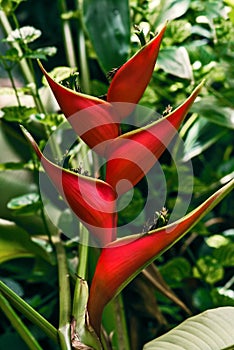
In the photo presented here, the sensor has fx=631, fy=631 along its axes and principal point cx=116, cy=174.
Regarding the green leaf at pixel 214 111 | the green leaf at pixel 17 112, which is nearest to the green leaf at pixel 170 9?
the green leaf at pixel 214 111

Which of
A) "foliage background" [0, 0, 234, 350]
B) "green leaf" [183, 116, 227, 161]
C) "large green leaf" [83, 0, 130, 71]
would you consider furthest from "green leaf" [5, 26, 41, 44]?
"green leaf" [183, 116, 227, 161]

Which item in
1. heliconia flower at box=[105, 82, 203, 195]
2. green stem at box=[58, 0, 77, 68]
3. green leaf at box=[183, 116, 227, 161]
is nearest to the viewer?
heliconia flower at box=[105, 82, 203, 195]

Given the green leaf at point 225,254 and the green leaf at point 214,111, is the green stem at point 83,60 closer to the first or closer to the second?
the green leaf at point 214,111

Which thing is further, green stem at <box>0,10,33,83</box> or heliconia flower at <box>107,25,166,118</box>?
green stem at <box>0,10,33,83</box>

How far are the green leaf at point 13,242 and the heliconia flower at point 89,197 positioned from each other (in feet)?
0.74

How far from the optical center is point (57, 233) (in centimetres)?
79

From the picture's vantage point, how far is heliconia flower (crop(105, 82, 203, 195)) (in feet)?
1.64

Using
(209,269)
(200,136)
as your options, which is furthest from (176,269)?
(200,136)

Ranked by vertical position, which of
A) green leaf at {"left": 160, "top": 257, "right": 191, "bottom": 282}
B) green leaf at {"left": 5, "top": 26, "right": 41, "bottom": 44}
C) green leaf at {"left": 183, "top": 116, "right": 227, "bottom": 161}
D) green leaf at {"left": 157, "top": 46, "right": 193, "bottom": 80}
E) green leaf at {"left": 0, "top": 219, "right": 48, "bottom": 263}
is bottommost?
green leaf at {"left": 160, "top": 257, "right": 191, "bottom": 282}

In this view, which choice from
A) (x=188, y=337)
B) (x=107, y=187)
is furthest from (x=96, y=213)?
(x=188, y=337)

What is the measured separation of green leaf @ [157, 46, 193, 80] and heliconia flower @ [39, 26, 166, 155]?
21 centimetres

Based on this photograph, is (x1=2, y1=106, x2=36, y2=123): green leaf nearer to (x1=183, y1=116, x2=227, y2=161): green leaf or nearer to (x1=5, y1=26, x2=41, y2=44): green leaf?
(x1=5, y1=26, x2=41, y2=44): green leaf

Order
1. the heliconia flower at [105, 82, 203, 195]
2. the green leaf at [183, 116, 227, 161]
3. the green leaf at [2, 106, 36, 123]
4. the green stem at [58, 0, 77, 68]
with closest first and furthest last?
1. the heliconia flower at [105, 82, 203, 195]
2. the green leaf at [2, 106, 36, 123]
3. the green leaf at [183, 116, 227, 161]
4. the green stem at [58, 0, 77, 68]

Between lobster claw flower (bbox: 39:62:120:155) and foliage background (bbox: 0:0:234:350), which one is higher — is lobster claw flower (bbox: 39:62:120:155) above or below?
above
